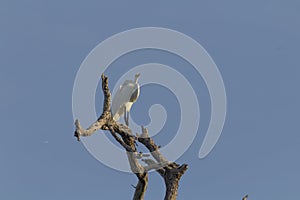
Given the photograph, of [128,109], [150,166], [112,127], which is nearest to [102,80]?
[112,127]

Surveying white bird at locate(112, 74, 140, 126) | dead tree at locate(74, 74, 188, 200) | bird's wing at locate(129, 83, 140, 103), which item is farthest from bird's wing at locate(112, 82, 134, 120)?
dead tree at locate(74, 74, 188, 200)

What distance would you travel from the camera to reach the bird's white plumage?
18.2 metres

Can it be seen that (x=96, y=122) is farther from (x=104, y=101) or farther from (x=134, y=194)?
(x=134, y=194)

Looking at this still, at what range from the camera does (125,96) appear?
18906 millimetres

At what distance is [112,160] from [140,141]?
75 cm

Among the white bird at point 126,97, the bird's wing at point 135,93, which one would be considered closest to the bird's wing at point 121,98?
the white bird at point 126,97

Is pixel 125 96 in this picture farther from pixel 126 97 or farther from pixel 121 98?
pixel 121 98

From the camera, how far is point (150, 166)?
1585cm

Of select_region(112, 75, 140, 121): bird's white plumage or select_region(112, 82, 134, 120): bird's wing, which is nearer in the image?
select_region(112, 82, 134, 120): bird's wing

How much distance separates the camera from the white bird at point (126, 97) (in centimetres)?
1806

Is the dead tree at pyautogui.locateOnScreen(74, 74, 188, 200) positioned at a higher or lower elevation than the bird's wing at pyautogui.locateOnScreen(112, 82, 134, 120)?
lower

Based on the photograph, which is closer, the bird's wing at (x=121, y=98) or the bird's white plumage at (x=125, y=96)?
the bird's wing at (x=121, y=98)

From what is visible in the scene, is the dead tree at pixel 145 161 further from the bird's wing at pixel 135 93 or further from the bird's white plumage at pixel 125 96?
the bird's wing at pixel 135 93

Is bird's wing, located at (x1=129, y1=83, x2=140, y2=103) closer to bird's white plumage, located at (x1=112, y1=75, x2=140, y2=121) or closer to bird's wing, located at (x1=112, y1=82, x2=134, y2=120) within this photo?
bird's white plumage, located at (x1=112, y1=75, x2=140, y2=121)
